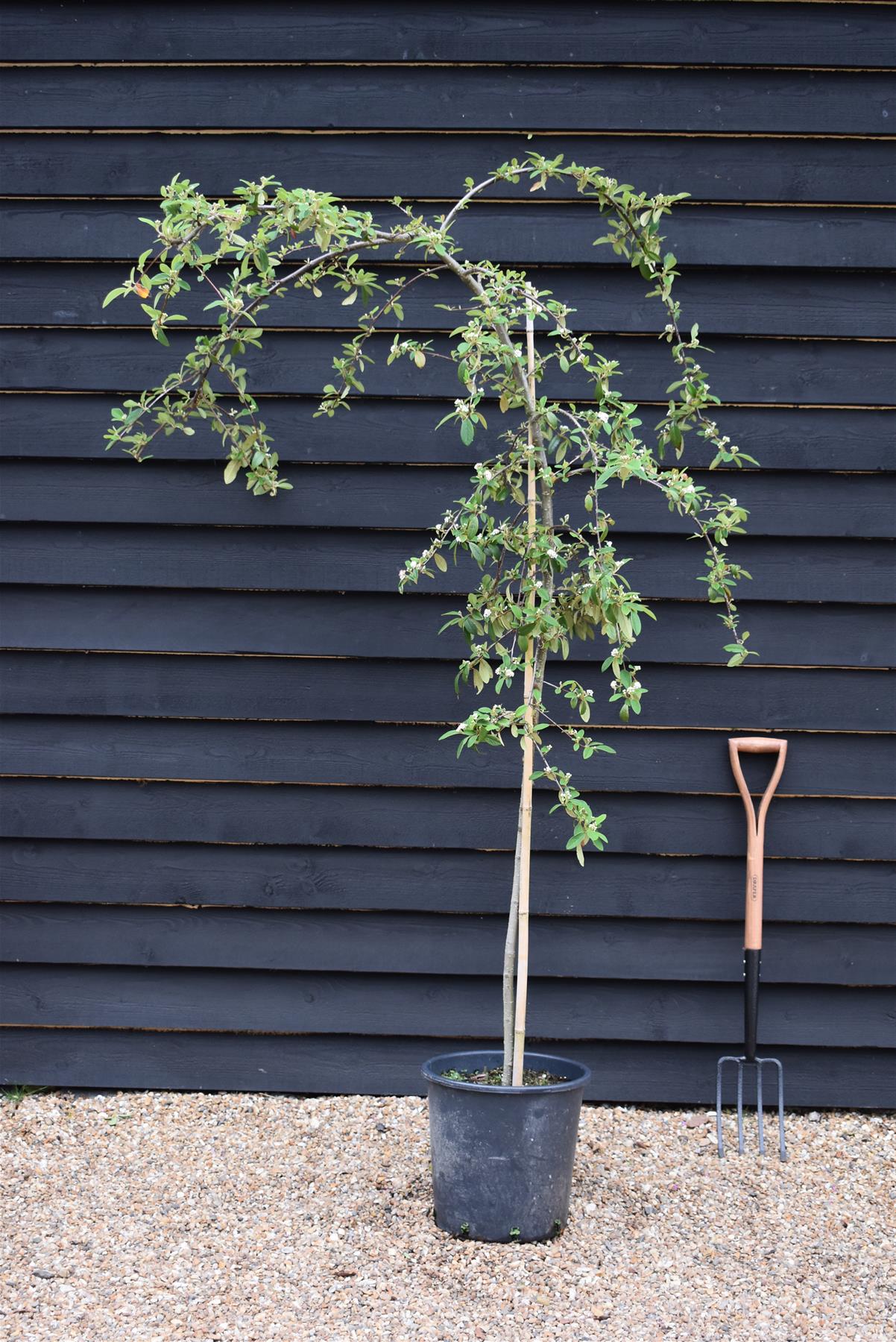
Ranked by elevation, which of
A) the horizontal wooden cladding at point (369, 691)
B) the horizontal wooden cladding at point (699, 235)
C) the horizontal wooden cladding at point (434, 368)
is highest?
the horizontal wooden cladding at point (699, 235)

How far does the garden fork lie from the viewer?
257 centimetres

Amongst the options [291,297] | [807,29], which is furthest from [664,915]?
[807,29]

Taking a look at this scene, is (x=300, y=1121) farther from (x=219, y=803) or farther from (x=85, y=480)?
(x=85, y=480)

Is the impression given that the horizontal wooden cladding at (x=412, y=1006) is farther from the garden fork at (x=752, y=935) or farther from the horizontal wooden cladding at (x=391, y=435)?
the horizontal wooden cladding at (x=391, y=435)

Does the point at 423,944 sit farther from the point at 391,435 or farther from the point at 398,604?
the point at 391,435

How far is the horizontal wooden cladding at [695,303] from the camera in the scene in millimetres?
2736

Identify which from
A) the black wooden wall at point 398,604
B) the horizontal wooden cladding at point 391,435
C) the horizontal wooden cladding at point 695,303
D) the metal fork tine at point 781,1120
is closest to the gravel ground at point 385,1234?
the metal fork tine at point 781,1120

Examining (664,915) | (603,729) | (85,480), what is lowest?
(664,915)

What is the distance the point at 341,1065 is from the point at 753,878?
112 cm

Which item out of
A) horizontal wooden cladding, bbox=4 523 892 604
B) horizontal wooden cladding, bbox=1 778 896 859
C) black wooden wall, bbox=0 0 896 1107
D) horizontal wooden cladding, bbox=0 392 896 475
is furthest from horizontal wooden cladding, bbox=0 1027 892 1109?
horizontal wooden cladding, bbox=0 392 896 475

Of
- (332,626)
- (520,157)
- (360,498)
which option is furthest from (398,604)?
(520,157)

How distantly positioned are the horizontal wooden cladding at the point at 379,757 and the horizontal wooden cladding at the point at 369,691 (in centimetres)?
3

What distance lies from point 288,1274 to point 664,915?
1209mm

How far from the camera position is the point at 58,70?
108 inches
